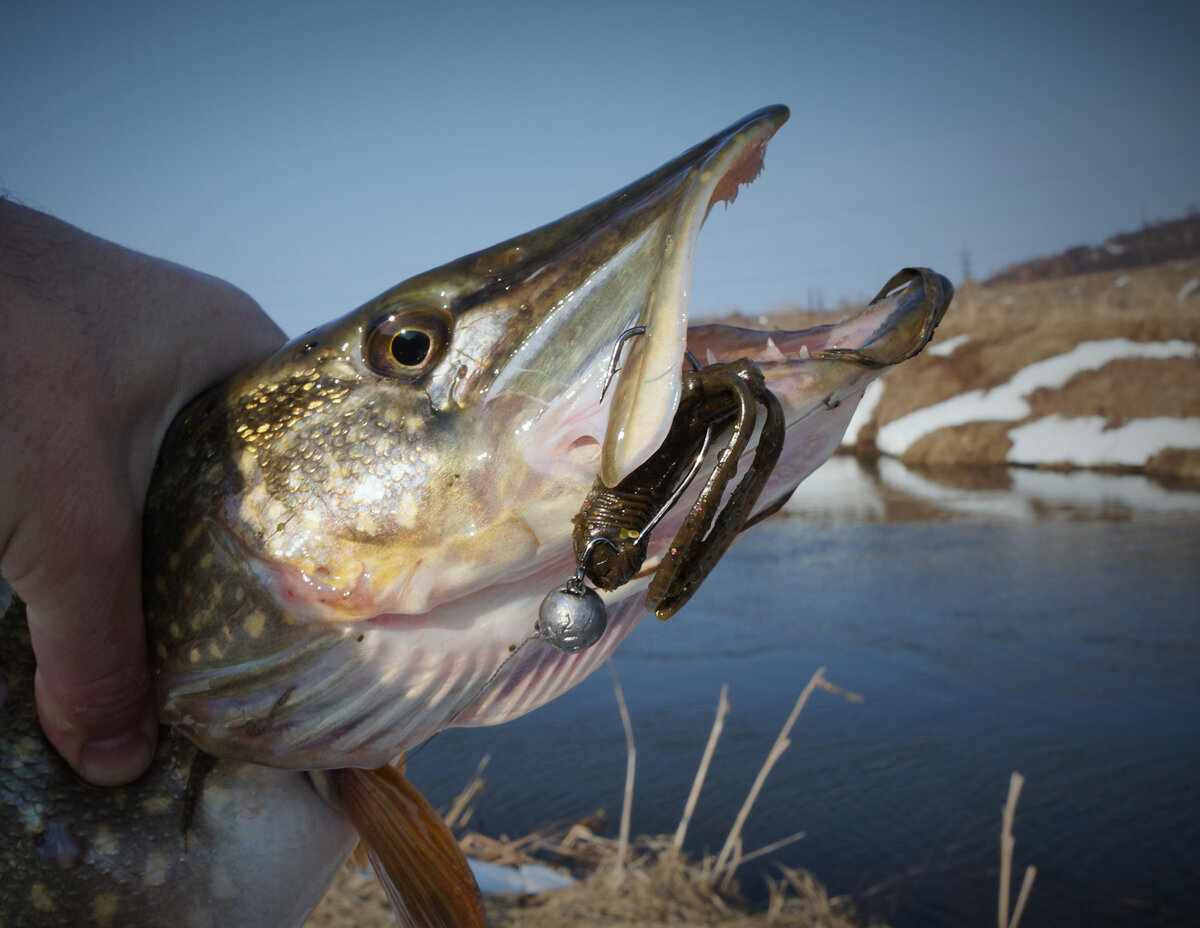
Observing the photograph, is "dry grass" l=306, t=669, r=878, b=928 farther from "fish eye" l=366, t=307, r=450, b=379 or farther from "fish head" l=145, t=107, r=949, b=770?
"fish eye" l=366, t=307, r=450, b=379

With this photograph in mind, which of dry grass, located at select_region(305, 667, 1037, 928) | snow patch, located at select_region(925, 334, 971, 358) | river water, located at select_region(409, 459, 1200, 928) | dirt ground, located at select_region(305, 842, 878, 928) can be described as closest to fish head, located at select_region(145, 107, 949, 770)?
dry grass, located at select_region(305, 667, 1037, 928)

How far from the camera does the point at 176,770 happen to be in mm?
1317

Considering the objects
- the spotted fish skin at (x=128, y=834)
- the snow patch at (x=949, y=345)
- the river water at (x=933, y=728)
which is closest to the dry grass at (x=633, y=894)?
the river water at (x=933, y=728)

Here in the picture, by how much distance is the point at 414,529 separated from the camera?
3.65 ft

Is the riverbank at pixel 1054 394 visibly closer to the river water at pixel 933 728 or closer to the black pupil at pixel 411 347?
the river water at pixel 933 728

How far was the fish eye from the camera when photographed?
3.76 feet

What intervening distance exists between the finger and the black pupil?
46 cm

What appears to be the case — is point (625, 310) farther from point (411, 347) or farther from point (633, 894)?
point (633, 894)

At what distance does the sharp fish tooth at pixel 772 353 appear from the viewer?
3.68ft

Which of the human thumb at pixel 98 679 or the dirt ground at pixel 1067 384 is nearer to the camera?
the human thumb at pixel 98 679

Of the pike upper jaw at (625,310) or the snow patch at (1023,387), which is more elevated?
the pike upper jaw at (625,310)

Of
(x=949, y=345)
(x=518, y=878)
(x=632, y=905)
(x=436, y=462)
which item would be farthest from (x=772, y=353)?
(x=949, y=345)

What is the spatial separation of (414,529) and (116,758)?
56 centimetres

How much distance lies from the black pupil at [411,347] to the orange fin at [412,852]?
59cm
